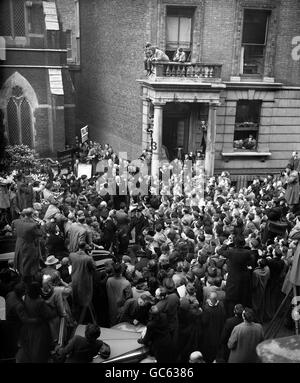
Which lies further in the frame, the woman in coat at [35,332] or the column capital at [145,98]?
the column capital at [145,98]

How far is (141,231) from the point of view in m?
9.97

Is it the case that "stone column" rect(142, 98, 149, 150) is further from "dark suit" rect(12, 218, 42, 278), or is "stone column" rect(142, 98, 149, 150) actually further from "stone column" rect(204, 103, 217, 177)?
"dark suit" rect(12, 218, 42, 278)

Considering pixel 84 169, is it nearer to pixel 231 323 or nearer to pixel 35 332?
pixel 35 332

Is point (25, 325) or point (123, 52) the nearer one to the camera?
point (25, 325)

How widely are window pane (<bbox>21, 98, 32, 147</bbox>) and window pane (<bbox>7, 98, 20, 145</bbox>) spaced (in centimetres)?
30

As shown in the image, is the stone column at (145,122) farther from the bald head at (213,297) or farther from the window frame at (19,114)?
the bald head at (213,297)

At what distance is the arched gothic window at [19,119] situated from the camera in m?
18.1

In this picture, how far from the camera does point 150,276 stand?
6.75 metres

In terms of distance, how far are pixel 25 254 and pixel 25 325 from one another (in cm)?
205

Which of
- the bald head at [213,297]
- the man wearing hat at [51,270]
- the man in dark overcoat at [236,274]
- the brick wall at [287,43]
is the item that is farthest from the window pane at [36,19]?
the bald head at [213,297]

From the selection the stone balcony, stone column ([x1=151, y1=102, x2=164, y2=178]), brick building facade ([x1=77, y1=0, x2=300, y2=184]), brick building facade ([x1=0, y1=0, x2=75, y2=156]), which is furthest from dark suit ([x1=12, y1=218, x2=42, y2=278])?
brick building facade ([x1=0, y1=0, x2=75, y2=156])

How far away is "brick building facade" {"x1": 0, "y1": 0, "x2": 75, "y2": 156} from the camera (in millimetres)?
17578
